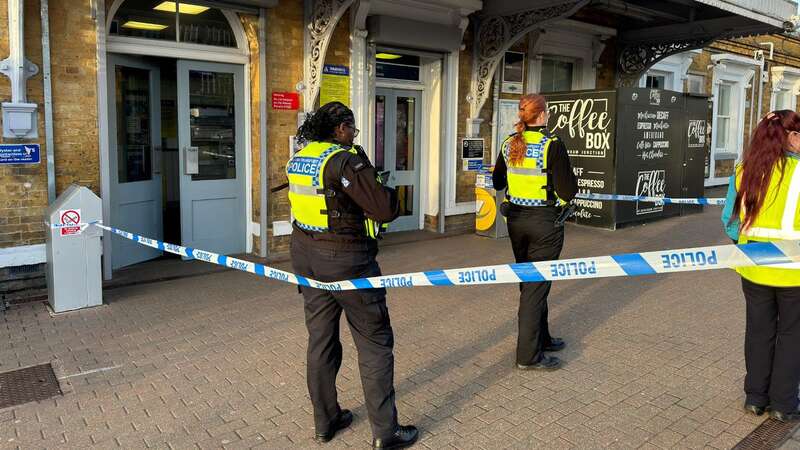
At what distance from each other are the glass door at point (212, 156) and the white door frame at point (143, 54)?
0.25 feet

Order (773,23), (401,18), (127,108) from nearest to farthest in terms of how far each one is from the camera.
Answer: (127,108)
(401,18)
(773,23)

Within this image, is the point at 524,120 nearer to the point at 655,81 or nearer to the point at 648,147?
the point at 648,147

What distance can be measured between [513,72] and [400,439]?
28.3ft

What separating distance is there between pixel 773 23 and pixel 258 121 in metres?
8.58

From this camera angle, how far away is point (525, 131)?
15.0 feet

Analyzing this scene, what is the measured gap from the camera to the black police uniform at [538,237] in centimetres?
440

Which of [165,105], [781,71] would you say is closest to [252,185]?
[165,105]

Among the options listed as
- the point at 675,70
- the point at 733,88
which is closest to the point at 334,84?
the point at 675,70

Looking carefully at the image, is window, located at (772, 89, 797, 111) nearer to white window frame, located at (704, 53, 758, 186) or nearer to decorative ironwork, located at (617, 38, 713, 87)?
white window frame, located at (704, 53, 758, 186)

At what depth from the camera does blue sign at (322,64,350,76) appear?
26.9 feet

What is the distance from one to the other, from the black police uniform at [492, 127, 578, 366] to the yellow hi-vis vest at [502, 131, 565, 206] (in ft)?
0.11

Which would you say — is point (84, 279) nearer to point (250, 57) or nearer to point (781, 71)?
point (250, 57)

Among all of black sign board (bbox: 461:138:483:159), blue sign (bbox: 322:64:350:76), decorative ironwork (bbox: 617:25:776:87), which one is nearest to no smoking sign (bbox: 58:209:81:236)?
blue sign (bbox: 322:64:350:76)

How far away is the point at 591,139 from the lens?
1041 cm
